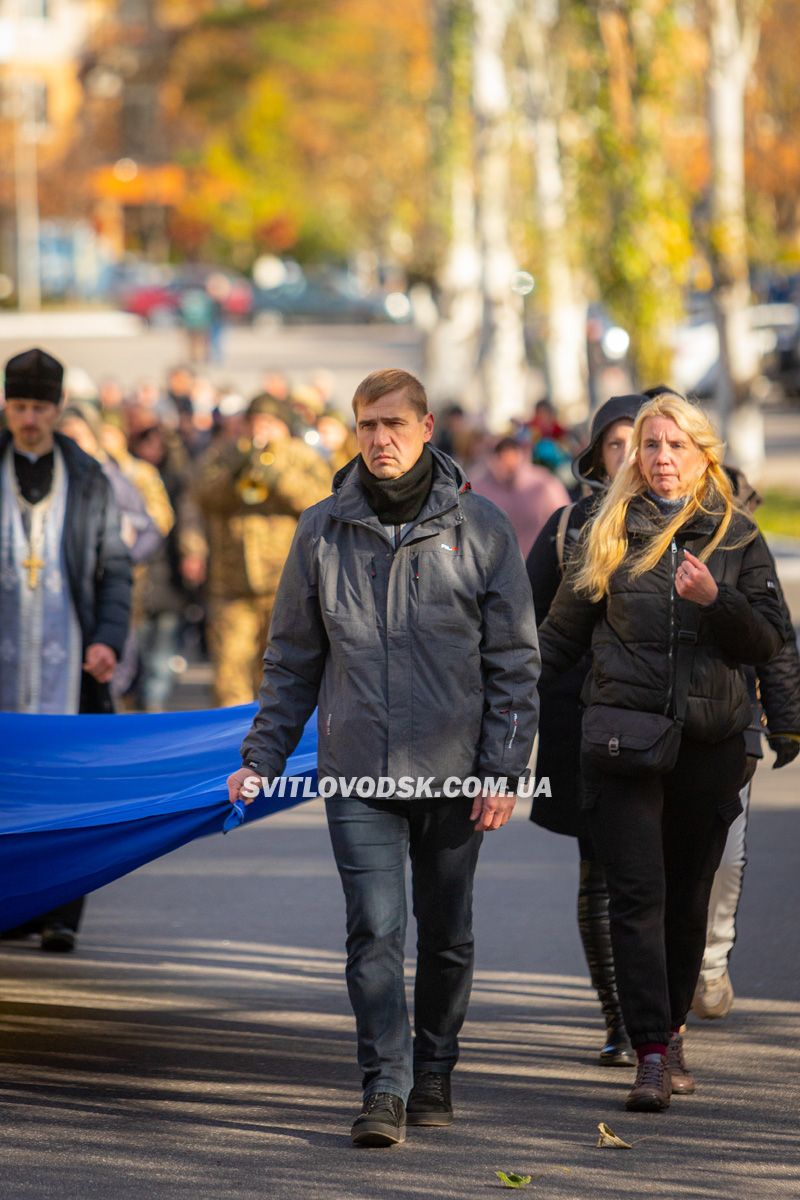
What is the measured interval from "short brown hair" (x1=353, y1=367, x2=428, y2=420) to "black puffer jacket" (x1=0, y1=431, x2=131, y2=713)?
7.82 ft

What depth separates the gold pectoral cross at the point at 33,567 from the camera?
785 centimetres

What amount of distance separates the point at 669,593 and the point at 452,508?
2.22ft

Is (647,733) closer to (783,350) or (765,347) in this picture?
(765,347)

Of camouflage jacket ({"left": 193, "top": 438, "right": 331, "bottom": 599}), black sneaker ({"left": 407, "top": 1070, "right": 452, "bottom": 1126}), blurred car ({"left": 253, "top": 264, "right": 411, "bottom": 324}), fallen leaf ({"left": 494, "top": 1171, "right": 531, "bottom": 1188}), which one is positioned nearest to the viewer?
fallen leaf ({"left": 494, "top": 1171, "right": 531, "bottom": 1188})

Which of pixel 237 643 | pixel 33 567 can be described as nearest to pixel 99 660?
pixel 33 567

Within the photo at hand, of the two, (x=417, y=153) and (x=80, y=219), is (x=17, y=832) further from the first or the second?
(x=80, y=219)

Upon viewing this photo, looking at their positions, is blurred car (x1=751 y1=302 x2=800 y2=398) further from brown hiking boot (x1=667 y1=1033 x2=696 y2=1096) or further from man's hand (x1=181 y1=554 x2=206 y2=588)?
brown hiking boot (x1=667 y1=1033 x2=696 y2=1096)

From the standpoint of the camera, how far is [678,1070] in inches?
241

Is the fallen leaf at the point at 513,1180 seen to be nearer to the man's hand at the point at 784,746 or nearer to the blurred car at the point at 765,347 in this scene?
the man's hand at the point at 784,746

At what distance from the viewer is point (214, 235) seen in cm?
9775

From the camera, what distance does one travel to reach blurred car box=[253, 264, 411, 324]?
7344cm

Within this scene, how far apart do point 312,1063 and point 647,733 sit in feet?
5.01

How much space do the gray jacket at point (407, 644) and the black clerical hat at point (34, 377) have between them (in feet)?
7.21

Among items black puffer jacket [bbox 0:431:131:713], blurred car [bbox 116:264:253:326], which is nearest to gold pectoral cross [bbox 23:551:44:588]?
black puffer jacket [bbox 0:431:131:713]
